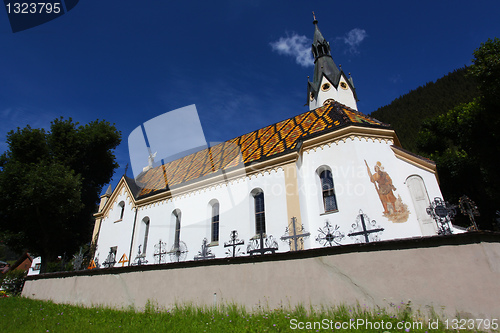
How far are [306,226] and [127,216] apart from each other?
1351 centimetres

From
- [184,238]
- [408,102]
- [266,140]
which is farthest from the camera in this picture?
[408,102]

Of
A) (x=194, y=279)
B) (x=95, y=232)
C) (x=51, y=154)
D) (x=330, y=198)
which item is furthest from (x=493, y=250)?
(x=51, y=154)

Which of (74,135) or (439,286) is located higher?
(74,135)

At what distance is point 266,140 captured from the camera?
55.9 feet

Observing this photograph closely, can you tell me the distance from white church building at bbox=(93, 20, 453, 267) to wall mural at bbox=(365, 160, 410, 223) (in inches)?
1.6

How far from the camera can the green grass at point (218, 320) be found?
4.79m

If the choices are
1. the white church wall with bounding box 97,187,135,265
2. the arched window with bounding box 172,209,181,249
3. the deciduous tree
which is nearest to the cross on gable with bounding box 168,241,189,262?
the arched window with bounding box 172,209,181,249

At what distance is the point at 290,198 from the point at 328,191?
70.5 inches

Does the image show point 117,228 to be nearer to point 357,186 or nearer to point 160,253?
point 160,253

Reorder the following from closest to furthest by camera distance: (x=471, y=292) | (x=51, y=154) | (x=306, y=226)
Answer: (x=471, y=292) → (x=306, y=226) → (x=51, y=154)

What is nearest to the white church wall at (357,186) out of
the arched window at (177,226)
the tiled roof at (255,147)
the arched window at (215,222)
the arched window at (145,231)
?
the tiled roof at (255,147)

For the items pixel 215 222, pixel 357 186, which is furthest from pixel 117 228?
pixel 357 186

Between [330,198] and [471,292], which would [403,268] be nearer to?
[471,292]

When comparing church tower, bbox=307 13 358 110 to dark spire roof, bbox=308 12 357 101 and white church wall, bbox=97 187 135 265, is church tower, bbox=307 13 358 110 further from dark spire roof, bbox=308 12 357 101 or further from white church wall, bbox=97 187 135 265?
white church wall, bbox=97 187 135 265
